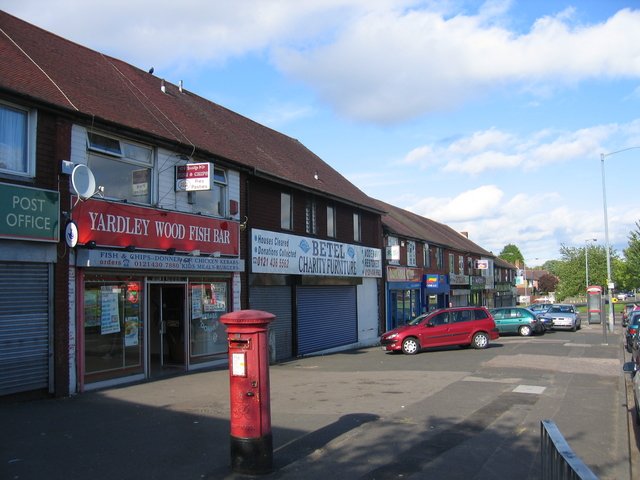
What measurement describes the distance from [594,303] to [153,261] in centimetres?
3419

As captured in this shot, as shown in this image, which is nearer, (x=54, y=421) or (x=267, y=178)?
(x=54, y=421)

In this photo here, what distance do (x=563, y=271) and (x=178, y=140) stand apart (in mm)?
74611

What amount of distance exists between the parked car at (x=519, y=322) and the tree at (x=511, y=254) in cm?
9784

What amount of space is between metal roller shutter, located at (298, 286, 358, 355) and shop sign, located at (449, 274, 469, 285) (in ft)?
60.2

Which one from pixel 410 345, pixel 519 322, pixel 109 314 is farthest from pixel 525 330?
pixel 109 314

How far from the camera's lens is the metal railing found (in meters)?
2.87

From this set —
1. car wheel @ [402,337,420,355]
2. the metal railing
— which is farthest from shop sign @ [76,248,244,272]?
the metal railing

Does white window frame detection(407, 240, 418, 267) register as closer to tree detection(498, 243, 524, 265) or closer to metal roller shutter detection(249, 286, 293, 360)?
metal roller shutter detection(249, 286, 293, 360)

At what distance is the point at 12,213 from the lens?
9.89 meters

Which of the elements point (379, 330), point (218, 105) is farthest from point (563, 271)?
point (218, 105)

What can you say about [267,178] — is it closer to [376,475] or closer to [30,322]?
[30,322]

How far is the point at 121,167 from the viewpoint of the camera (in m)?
12.7

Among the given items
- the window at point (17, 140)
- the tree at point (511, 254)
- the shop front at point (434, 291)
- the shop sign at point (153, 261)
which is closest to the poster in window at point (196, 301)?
the shop sign at point (153, 261)

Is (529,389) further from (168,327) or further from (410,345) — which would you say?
(168,327)
